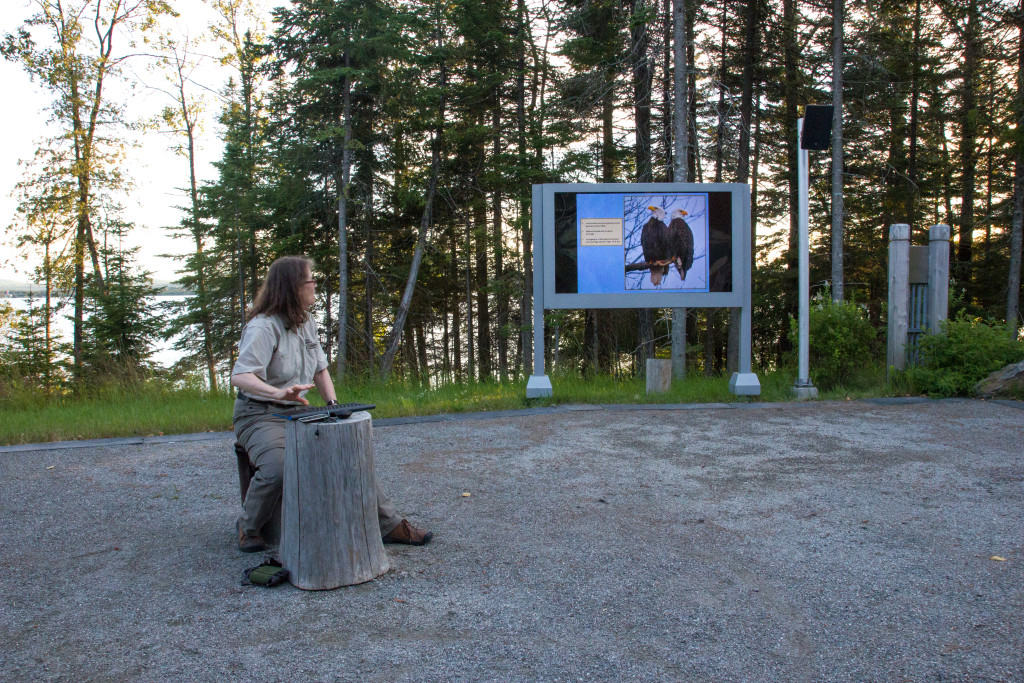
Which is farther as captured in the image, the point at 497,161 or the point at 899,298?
the point at 497,161

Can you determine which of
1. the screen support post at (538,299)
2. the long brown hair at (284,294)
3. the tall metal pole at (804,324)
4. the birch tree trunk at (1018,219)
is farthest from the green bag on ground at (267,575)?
the birch tree trunk at (1018,219)

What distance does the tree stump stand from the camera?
3.18 m

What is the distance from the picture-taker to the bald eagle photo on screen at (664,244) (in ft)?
27.8

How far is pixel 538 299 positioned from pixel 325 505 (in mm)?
5455

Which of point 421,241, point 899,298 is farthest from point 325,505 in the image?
point 421,241

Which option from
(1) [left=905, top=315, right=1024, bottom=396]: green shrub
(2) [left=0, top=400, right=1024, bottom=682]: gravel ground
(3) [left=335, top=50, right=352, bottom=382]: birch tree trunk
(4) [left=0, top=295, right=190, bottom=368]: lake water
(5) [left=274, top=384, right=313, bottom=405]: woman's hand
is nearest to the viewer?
(2) [left=0, top=400, right=1024, bottom=682]: gravel ground

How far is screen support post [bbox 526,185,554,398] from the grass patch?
0.13 metres

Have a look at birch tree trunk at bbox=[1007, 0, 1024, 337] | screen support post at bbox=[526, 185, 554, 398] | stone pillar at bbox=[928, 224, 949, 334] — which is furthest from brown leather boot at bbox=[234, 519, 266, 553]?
birch tree trunk at bbox=[1007, 0, 1024, 337]

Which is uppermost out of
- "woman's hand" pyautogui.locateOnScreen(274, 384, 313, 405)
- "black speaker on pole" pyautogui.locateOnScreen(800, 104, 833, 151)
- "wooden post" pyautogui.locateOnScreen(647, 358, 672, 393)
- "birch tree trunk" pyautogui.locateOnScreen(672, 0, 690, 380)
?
"birch tree trunk" pyautogui.locateOnScreen(672, 0, 690, 380)

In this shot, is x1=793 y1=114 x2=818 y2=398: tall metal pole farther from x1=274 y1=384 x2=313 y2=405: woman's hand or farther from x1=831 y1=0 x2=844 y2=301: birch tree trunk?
x1=831 y1=0 x2=844 y2=301: birch tree trunk

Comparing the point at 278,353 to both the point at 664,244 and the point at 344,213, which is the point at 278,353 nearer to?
the point at 664,244

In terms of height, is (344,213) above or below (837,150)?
below

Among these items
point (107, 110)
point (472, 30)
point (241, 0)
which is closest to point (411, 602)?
point (472, 30)

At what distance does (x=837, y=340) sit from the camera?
863cm
